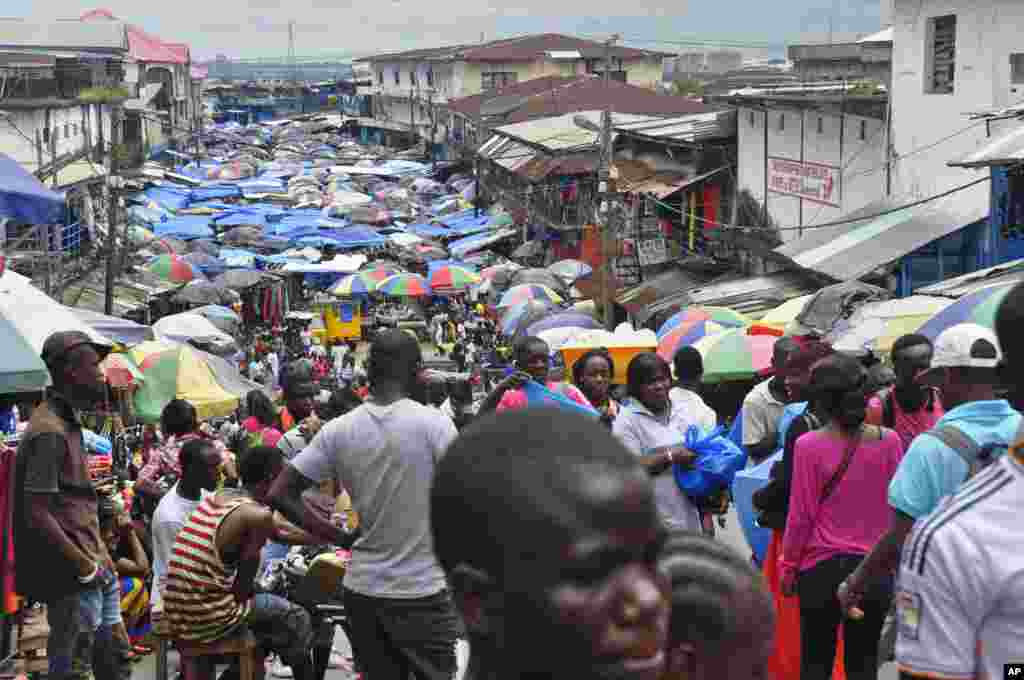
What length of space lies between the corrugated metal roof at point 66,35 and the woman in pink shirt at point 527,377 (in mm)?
49407

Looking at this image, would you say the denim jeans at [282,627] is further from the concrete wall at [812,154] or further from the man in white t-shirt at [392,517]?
the concrete wall at [812,154]

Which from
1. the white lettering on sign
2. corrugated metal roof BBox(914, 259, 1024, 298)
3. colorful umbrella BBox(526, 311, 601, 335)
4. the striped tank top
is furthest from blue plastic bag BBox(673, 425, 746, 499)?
the white lettering on sign

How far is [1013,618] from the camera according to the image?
2.56 m

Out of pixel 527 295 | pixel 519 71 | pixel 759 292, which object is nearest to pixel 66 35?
pixel 519 71

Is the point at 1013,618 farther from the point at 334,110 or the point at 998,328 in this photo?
the point at 334,110

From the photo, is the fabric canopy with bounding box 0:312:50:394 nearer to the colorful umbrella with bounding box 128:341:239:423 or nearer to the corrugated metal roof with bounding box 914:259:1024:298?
the colorful umbrella with bounding box 128:341:239:423

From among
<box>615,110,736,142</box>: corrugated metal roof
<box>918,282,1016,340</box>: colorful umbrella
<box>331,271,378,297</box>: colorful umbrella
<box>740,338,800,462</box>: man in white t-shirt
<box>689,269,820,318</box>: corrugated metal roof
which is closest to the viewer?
<box>740,338,800,462</box>: man in white t-shirt

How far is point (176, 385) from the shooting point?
50.6 feet

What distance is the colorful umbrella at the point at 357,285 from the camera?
31219 millimetres

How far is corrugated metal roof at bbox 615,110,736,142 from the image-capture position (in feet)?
95.3

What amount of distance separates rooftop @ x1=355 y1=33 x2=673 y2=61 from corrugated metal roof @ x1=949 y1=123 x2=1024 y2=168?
202ft

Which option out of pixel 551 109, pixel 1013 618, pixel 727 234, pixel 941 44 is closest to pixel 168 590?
pixel 1013 618

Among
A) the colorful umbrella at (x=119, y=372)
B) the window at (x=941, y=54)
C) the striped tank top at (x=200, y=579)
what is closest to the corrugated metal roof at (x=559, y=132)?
the window at (x=941, y=54)

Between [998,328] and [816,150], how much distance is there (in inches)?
879
